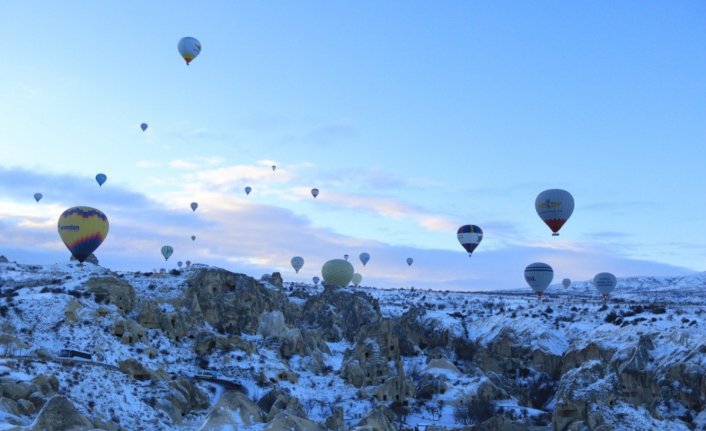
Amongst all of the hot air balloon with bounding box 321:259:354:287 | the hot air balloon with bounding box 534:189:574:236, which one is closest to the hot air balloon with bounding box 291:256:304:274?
the hot air balloon with bounding box 321:259:354:287

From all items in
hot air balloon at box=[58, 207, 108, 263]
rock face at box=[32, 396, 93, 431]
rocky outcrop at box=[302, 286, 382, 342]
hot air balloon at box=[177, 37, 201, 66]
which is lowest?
rock face at box=[32, 396, 93, 431]

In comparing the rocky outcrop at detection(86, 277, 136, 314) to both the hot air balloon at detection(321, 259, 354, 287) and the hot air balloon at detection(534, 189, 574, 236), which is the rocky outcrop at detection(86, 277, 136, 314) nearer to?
the hot air balloon at detection(321, 259, 354, 287)

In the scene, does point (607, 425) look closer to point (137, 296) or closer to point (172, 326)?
point (172, 326)

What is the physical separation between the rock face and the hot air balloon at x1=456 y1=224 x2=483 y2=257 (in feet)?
218

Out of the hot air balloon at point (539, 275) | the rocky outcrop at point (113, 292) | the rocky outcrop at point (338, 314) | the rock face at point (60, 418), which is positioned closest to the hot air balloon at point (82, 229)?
the rocky outcrop at point (113, 292)

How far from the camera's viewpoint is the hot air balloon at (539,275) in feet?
315

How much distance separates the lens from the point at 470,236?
315 feet

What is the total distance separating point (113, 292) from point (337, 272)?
46019mm

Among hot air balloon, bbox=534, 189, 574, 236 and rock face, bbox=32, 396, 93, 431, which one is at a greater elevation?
hot air balloon, bbox=534, 189, 574, 236

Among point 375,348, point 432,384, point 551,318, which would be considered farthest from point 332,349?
point 551,318

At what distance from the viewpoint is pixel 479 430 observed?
3950cm

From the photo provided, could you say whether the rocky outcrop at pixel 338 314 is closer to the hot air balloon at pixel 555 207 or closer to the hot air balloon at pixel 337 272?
the hot air balloon at pixel 337 272

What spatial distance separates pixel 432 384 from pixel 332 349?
18.7 metres

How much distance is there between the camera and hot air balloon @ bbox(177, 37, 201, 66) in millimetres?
82875
